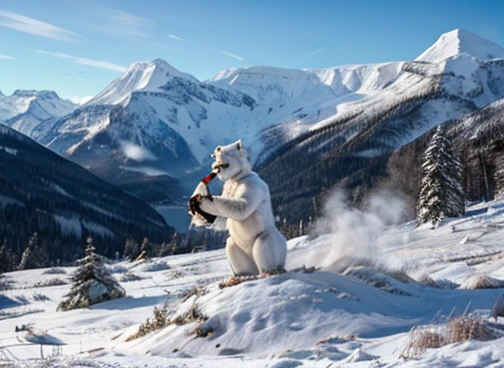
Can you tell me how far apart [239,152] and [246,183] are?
63cm

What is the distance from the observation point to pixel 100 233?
5113 inches

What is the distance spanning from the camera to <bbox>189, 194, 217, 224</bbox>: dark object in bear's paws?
8812mm

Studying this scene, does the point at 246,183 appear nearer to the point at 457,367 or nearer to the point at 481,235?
the point at 457,367

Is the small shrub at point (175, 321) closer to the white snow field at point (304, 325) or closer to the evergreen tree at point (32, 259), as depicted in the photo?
the white snow field at point (304, 325)

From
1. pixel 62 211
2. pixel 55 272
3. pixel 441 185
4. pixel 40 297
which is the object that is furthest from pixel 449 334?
pixel 62 211

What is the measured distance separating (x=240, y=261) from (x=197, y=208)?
1.26 metres

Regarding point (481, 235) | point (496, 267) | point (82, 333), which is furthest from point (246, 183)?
point (481, 235)

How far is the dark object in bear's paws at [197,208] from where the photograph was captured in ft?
28.9

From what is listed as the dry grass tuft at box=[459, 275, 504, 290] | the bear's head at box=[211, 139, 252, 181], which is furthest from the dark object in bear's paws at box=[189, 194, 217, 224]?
the dry grass tuft at box=[459, 275, 504, 290]

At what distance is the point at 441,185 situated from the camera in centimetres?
3522

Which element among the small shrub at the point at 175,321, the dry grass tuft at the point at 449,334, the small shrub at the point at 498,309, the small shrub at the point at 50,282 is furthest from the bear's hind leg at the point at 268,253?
the small shrub at the point at 50,282

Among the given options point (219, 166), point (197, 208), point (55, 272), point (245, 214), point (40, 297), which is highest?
point (219, 166)

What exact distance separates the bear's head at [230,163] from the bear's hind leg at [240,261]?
3.84 ft

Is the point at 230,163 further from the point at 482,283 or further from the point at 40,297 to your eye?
the point at 40,297
